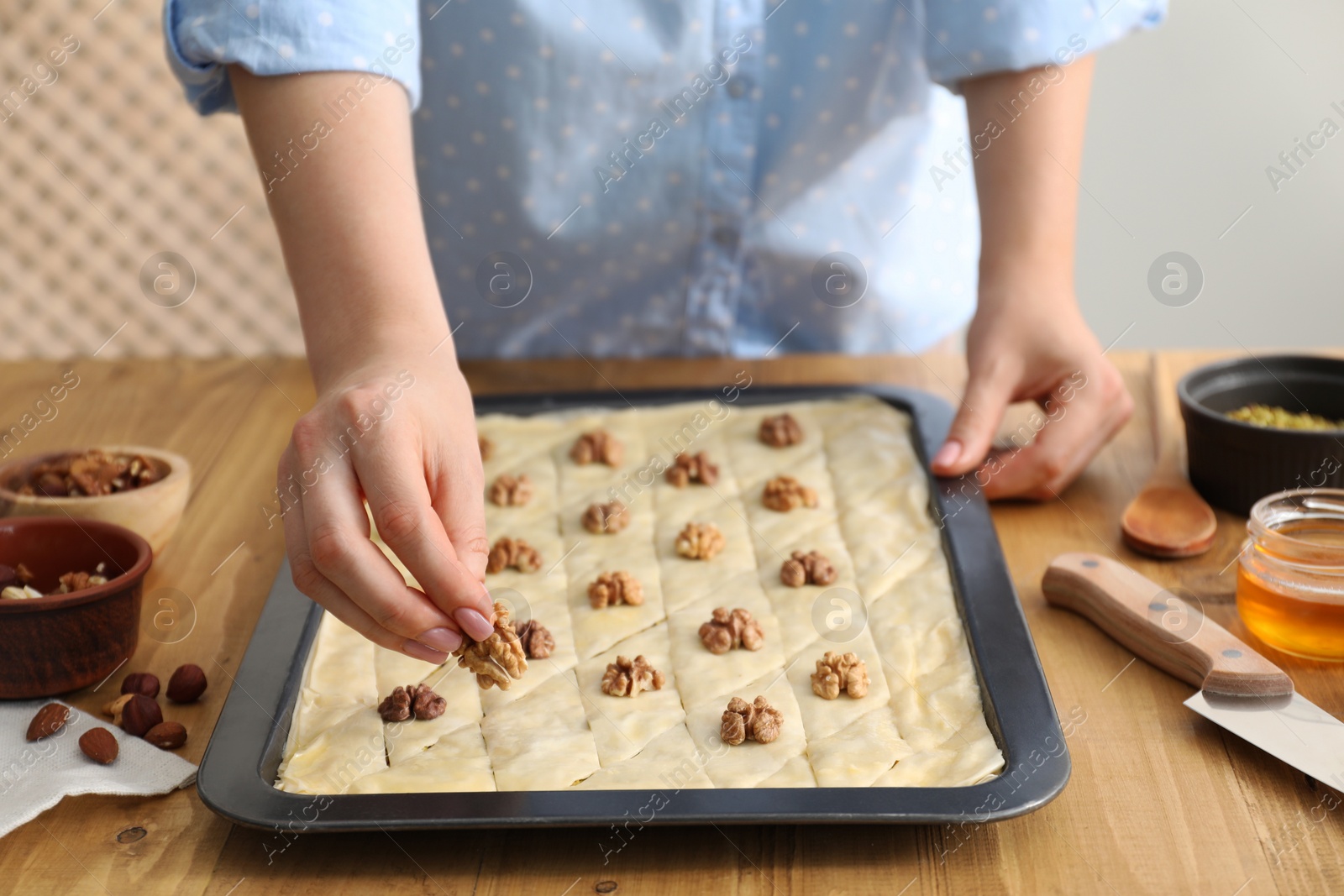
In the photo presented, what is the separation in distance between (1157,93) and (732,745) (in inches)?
88.2

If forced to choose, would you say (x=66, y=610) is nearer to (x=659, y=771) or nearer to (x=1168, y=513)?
(x=659, y=771)

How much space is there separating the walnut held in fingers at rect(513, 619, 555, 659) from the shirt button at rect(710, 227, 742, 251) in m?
0.64

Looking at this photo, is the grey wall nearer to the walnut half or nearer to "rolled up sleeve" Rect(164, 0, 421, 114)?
"rolled up sleeve" Rect(164, 0, 421, 114)

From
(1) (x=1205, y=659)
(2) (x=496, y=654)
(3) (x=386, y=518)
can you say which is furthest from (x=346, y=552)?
(1) (x=1205, y=659)

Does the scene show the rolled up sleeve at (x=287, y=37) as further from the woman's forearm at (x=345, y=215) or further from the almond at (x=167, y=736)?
the almond at (x=167, y=736)

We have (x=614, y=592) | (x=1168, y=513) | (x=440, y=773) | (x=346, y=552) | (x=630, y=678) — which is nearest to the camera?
(x=346, y=552)

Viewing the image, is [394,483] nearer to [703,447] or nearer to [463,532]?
[463,532]

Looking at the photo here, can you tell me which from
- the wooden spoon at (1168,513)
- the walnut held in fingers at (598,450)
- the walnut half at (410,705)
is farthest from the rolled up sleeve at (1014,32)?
the walnut half at (410,705)

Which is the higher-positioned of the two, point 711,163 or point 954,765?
point 711,163

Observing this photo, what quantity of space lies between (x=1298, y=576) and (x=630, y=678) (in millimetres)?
584

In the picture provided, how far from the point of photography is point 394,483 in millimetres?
821

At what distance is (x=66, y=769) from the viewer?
0.92m

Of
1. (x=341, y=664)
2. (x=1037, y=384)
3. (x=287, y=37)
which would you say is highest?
(x=287, y=37)

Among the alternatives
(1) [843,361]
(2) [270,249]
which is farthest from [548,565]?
(2) [270,249]
